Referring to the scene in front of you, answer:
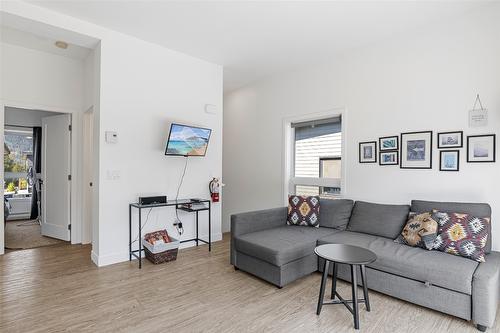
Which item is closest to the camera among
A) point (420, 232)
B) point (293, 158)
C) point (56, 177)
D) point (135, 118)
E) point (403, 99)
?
point (420, 232)

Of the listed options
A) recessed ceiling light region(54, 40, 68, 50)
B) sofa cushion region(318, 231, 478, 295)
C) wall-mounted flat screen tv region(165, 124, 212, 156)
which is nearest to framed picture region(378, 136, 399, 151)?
sofa cushion region(318, 231, 478, 295)

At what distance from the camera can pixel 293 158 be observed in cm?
462

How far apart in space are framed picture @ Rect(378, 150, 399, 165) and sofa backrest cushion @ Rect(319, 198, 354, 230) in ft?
2.06

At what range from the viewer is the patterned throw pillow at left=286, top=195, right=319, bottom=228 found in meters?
3.51

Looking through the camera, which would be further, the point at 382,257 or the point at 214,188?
the point at 214,188

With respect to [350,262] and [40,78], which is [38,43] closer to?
[40,78]

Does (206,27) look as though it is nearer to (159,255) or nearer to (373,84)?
(373,84)

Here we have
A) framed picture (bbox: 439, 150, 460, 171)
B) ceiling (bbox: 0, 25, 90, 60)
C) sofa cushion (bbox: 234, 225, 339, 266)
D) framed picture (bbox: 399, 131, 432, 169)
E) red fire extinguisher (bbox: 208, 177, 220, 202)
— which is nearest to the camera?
sofa cushion (bbox: 234, 225, 339, 266)

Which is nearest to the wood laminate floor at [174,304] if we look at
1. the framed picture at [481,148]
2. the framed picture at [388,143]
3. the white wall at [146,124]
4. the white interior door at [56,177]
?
the white wall at [146,124]

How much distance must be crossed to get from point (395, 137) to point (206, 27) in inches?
102

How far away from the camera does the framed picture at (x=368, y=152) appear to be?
3.51m

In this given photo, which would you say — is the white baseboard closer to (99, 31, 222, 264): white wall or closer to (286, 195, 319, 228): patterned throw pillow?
(99, 31, 222, 264): white wall

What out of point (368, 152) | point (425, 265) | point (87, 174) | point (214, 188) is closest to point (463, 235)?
point (425, 265)

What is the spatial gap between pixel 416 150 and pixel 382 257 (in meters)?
1.40
